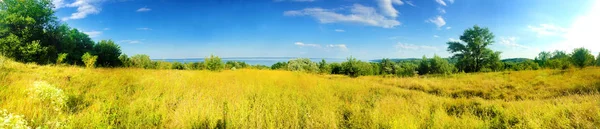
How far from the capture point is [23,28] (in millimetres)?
15867

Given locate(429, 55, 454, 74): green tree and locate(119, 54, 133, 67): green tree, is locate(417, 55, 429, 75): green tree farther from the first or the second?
locate(119, 54, 133, 67): green tree

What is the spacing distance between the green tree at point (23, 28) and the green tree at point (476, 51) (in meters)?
40.8

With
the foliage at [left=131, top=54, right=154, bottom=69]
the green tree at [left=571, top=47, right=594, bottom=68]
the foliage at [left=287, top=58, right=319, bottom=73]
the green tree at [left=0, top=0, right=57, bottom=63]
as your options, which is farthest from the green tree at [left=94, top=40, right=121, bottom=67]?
the green tree at [left=571, top=47, right=594, bottom=68]

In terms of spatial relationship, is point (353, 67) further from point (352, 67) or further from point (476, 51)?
point (476, 51)

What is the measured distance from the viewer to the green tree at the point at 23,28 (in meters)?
14.9

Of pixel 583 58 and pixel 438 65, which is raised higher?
pixel 583 58

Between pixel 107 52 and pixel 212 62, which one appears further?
pixel 107 52

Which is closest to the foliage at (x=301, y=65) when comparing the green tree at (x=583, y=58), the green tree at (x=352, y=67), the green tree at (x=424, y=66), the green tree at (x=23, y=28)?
the green tree at (x=352, y=67)

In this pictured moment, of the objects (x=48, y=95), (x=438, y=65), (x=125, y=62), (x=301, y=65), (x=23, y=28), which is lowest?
(x=301, y=65)

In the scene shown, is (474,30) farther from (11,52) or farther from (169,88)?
(11,52)

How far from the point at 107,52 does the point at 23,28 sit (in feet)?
40.1

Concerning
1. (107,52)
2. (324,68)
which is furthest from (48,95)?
(324,68)

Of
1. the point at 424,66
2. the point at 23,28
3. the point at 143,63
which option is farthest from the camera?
the point at 424,66

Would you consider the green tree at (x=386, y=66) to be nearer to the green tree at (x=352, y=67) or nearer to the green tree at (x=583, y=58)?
the green tree at (x=352, y=67)
